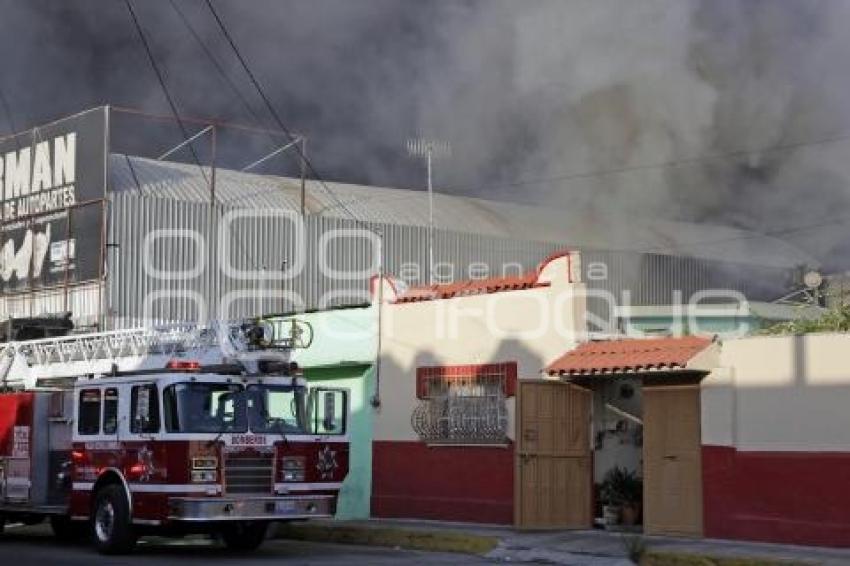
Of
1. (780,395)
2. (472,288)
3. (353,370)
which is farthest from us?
(353,370)

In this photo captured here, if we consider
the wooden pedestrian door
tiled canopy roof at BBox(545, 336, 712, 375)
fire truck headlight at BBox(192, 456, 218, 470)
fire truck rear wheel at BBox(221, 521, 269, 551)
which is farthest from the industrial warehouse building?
fire truck headlight at BBox(192, 456, 218, 470)

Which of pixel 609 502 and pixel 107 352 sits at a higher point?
pixel 107 352

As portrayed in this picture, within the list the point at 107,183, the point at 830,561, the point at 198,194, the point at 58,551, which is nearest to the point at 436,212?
the point at 198,194

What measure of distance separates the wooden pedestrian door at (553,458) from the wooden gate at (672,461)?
121cm

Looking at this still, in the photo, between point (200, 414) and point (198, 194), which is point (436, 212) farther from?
point (200, 414)

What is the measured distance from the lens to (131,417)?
15211 mm

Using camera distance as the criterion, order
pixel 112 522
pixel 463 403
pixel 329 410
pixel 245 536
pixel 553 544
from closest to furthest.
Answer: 1. pixel 112 522
2. pixel 553 544
3. pixel 329 410
4. pixel 245 536
5. pixel 463 403

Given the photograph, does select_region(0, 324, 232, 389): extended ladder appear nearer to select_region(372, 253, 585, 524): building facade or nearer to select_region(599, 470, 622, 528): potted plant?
select_region(372, 253, 585, 524): building facade

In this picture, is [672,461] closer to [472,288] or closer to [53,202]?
[472,288]

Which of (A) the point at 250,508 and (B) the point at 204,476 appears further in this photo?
(A) the point at 250,508

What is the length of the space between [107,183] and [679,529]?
17254mm

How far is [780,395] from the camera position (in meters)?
15.0

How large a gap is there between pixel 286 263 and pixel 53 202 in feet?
18.9

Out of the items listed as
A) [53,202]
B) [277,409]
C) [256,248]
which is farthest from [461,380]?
[53,202]
